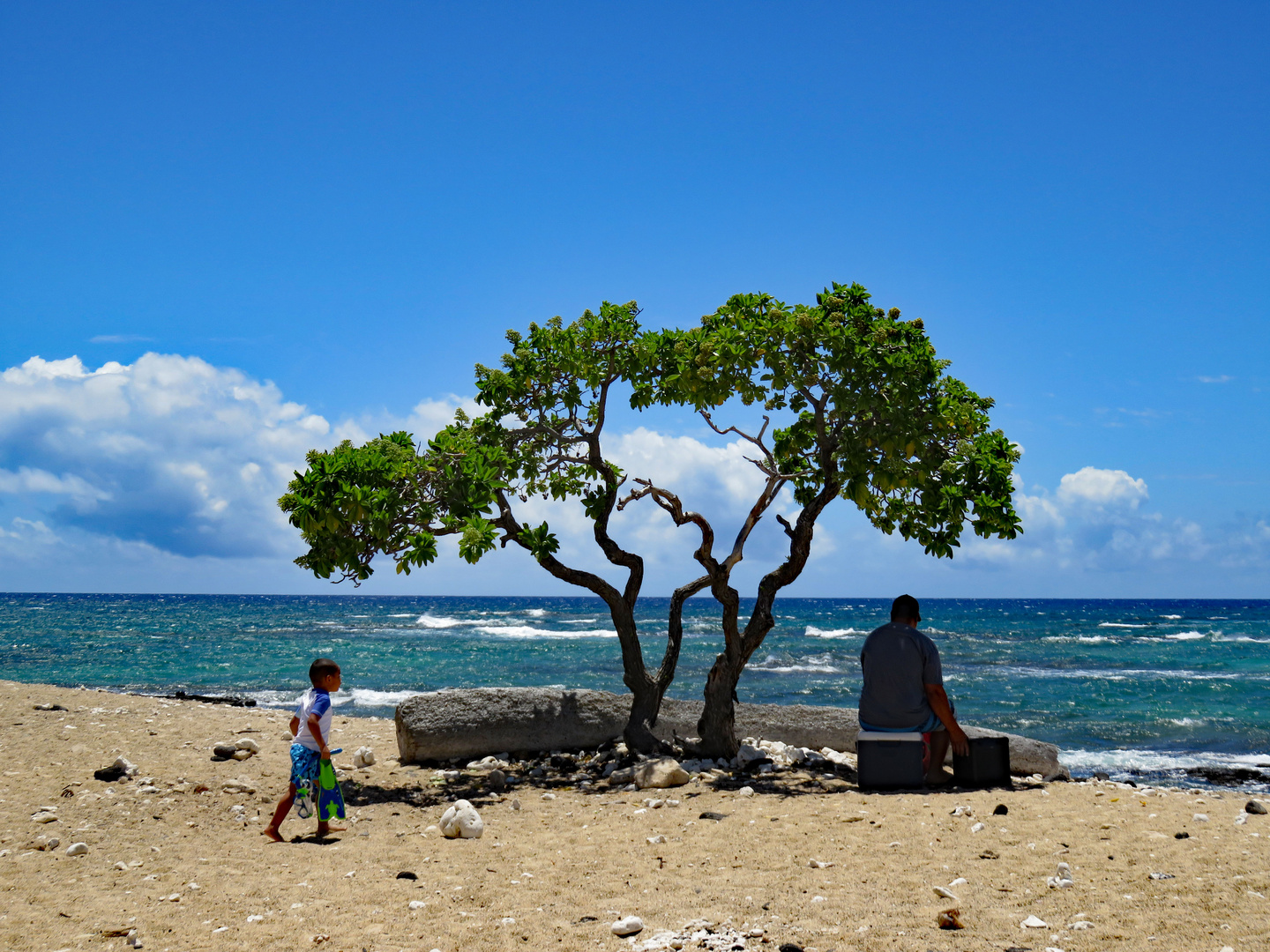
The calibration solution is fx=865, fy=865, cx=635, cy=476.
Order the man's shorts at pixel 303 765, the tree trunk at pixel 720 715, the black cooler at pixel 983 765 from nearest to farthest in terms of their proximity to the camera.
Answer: the man's shorts at pixel 303 765, the black cooler at pixel 983 765, the tree trunk at pixel 720 715

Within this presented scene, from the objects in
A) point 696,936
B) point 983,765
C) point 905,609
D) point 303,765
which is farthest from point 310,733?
point 983,765

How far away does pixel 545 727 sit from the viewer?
12.1m

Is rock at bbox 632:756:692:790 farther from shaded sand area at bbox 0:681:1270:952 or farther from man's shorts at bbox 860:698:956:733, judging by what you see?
man's shorts at bbox 860:698:956:733

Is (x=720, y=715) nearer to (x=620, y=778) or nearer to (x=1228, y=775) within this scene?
(x=620, y=778)

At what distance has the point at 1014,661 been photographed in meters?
36.8

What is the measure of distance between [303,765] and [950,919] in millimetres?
5622

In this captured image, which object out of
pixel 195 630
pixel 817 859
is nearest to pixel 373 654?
pixel 195 630

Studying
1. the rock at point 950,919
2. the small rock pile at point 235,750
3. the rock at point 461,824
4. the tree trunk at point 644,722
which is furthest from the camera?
the tree trunk at point 644,722

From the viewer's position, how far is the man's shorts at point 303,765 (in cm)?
783

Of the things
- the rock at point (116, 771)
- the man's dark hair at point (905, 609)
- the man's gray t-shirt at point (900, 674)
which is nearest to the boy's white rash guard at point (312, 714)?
the rock at point (116, 771)

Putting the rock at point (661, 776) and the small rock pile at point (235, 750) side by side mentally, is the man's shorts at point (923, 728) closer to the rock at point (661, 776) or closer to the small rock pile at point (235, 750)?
the rock at point (661, 776)

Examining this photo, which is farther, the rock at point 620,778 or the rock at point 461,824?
the rock at point 620,778

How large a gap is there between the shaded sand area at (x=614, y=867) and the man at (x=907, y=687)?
2.24ft

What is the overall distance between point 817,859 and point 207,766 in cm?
786
